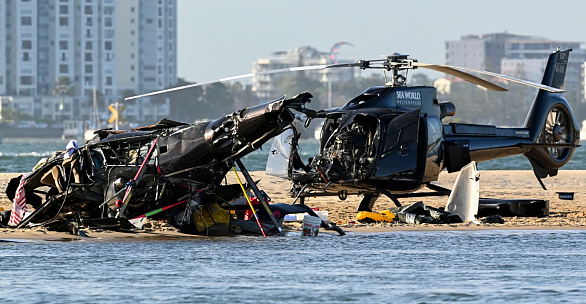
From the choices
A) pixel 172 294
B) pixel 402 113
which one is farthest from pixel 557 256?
pixel 172 294

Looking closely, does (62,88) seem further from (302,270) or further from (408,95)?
(302,270)

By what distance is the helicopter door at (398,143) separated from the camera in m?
19.6

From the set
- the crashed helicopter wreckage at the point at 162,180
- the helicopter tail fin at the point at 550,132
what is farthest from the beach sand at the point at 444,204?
the helicopter tail fin at the point at 550,132

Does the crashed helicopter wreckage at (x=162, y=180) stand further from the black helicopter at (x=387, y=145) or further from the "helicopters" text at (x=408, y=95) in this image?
the "helicopters" text at (x=408, y=95)

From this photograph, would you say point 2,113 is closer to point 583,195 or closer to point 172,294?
point 583,195

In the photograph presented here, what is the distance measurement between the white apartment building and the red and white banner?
17361 centimetres

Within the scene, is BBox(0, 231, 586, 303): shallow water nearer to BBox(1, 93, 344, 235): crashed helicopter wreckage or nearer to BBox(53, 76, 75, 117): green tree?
BBox(1, 93, 344, 235): crashed helicopter wreckage

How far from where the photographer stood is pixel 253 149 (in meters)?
17.1

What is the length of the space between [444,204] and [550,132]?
4.04 m

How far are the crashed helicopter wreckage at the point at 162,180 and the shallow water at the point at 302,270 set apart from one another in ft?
2.01

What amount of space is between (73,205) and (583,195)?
18522 millimetres

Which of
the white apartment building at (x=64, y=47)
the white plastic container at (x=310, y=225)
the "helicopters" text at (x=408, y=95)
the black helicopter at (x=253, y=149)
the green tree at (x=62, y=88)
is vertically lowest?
the white plastic container at (x=310, y=225)

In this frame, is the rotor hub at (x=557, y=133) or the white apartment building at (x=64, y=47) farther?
the white apartment building at (x=64, y=47)

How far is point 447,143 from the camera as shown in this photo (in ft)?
70.2
